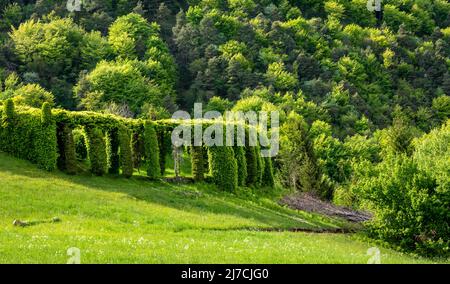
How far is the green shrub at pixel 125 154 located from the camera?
49.8m

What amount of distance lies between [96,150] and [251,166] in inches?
601

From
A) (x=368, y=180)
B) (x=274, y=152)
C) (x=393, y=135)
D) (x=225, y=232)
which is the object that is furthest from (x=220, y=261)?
(x=393, y=135)

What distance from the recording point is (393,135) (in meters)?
88.6

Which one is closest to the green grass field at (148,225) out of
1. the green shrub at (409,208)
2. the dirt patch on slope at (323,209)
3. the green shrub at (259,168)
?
the dirt patch on slope at (323,209)

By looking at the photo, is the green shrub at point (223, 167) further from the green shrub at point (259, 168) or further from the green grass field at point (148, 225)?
the green shrub at point (259, 168)

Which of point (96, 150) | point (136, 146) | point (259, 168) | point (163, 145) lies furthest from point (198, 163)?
point (96, 150)

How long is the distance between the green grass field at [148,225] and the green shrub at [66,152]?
151cm

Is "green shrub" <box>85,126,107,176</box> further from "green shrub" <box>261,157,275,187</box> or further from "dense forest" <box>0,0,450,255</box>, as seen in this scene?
"dense forest" <box>0,0,450,255</box>

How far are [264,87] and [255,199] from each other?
264ft

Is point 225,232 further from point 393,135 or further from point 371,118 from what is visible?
point 371,118

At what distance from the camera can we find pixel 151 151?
51.3 meters

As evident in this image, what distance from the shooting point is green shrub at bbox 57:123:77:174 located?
47719 millimetres

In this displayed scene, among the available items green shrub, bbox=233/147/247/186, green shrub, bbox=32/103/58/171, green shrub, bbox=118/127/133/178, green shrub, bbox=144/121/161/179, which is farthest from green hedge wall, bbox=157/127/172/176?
green shrub, bbox=32/103/58/171

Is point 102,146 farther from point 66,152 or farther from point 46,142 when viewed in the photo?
point 46,142
